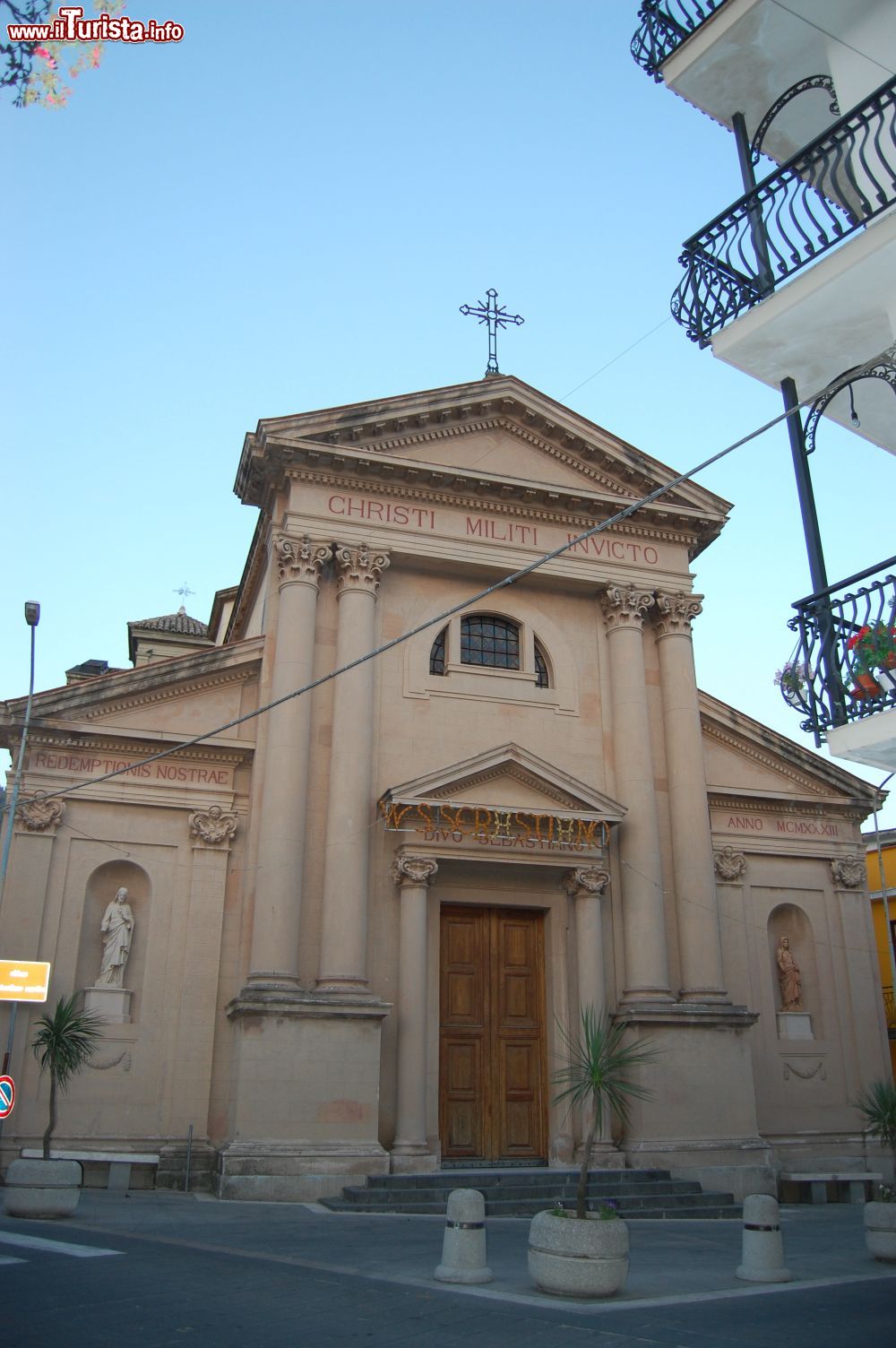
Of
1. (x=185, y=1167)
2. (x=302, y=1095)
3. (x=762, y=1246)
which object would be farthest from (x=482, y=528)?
(x=762, y=1246)

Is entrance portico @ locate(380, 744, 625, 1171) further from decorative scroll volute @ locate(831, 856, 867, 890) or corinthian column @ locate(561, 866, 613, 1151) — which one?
decorative scroll volute @ locate(831, 856, 867, 890)

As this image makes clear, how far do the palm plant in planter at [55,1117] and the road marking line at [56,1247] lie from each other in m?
1.55

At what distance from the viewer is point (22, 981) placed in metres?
16.4

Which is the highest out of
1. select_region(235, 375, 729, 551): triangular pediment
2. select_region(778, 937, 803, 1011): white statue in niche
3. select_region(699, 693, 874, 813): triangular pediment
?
select_region(235, 375, 729, 551): triangular pediment

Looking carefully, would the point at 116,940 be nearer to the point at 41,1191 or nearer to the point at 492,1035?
the point at 41,1191

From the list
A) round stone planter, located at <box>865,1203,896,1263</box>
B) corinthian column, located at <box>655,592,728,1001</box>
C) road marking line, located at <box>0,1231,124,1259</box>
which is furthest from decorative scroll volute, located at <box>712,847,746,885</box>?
road marking line, located at <box>0,1231,124,1259</box>

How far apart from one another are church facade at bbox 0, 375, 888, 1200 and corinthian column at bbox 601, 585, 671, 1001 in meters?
0.06

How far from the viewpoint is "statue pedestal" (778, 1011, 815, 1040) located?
20.9 metres

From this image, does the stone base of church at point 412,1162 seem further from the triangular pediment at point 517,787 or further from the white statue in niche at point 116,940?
the triangular pediment at point 517,787

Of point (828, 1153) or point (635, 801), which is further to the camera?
point (828, 1153)

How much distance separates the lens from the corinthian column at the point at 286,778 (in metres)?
17.2

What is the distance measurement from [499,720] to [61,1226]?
10.8 meters

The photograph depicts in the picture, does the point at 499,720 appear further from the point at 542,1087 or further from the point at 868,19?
the point at 868,19

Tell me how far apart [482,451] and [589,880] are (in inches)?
327
